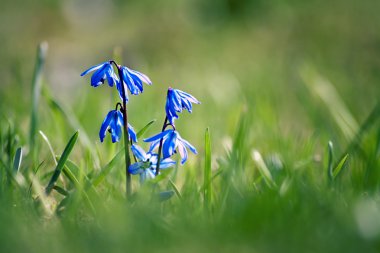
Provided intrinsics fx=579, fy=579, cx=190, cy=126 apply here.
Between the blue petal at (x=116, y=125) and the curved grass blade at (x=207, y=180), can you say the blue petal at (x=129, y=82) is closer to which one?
the blue petal at (x=116, y=125)

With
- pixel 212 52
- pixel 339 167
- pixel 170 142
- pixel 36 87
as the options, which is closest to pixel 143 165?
pixel 170 142

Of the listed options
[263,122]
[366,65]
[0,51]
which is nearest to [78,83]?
[0,51]

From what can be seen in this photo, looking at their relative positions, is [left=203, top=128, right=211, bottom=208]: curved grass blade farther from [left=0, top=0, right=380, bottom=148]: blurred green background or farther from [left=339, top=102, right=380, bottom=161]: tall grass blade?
[left=0, top=0, right=380, bottom=148]: blurred green background

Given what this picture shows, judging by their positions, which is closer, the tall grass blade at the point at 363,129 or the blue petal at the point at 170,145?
the blue petal at the point at 170,145

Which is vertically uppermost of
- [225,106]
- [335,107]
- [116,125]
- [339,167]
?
[225,106]

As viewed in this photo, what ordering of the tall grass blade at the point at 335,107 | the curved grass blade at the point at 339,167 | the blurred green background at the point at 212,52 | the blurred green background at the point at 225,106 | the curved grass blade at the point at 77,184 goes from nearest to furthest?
the blurred green background at the point at 225,106, the curved grass blade at the point at 77,184, the curved grass blade at the point at 339,167, the tall grass blade at the point at 335,107, the blurred green background at the point at 212,52

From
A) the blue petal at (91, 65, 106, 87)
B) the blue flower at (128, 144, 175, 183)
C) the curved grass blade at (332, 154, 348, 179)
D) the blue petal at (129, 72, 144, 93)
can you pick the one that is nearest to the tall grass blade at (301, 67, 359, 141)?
the curved grass blade at (332, 154, 348, 179)

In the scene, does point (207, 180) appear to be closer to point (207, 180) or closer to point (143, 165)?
point (207, 180)

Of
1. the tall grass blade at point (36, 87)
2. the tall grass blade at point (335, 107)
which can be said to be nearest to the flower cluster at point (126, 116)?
the tall grass blade at point (36, 87)
